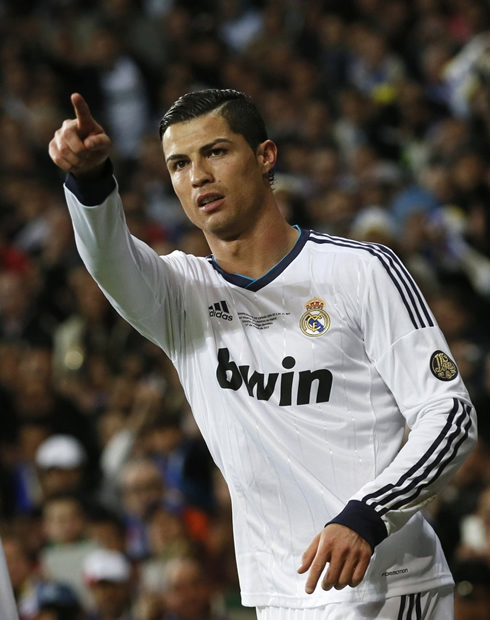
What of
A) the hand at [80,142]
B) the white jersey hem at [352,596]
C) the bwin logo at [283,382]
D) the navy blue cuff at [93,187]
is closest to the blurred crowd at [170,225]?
the white jersey hem at [352,596]

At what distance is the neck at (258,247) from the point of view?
11.2ft

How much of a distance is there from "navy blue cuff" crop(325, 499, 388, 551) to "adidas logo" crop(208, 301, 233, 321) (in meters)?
0.90

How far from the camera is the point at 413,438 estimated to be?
2865mm

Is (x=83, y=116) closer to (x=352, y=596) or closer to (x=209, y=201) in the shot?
(x=209, y=201)

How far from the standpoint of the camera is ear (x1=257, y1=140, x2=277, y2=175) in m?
3.49

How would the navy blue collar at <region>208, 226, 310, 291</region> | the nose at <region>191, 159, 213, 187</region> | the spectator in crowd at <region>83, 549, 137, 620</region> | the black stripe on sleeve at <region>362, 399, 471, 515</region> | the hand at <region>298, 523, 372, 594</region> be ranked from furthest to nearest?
1. the spectator in crowd at <region>83, 549, 137, 620</region>
2. the navy blue collar at <region>208, 226, 310, 291</region>
3. the nose at <region>191, 159, 213, 187</region>
4. the black stripe on sleeve at <region>362, 399, 471, 515</region>
5. the hand at <region>298, 523, 372, 594</region>

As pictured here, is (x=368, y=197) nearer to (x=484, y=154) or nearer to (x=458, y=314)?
(x=484, y=154)

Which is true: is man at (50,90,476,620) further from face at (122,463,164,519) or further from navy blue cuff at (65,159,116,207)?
face at (122,463,164,519)

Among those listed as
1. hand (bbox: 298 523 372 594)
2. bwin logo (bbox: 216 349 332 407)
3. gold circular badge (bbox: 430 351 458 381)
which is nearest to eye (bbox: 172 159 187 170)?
bwin logo (bbox: 216 349 332 407)

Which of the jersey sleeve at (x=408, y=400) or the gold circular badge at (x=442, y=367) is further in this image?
the gold circular badge at (x=442, y=367)

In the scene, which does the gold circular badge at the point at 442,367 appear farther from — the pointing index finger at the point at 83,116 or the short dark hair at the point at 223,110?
the pointing index finger at the point at 83,116

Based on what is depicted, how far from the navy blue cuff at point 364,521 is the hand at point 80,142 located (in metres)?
1.19

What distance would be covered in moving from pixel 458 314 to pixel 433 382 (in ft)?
15.1

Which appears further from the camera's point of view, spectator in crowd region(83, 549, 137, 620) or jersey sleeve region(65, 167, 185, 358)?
spectator in crowd region(83, 549, 137, 620)
